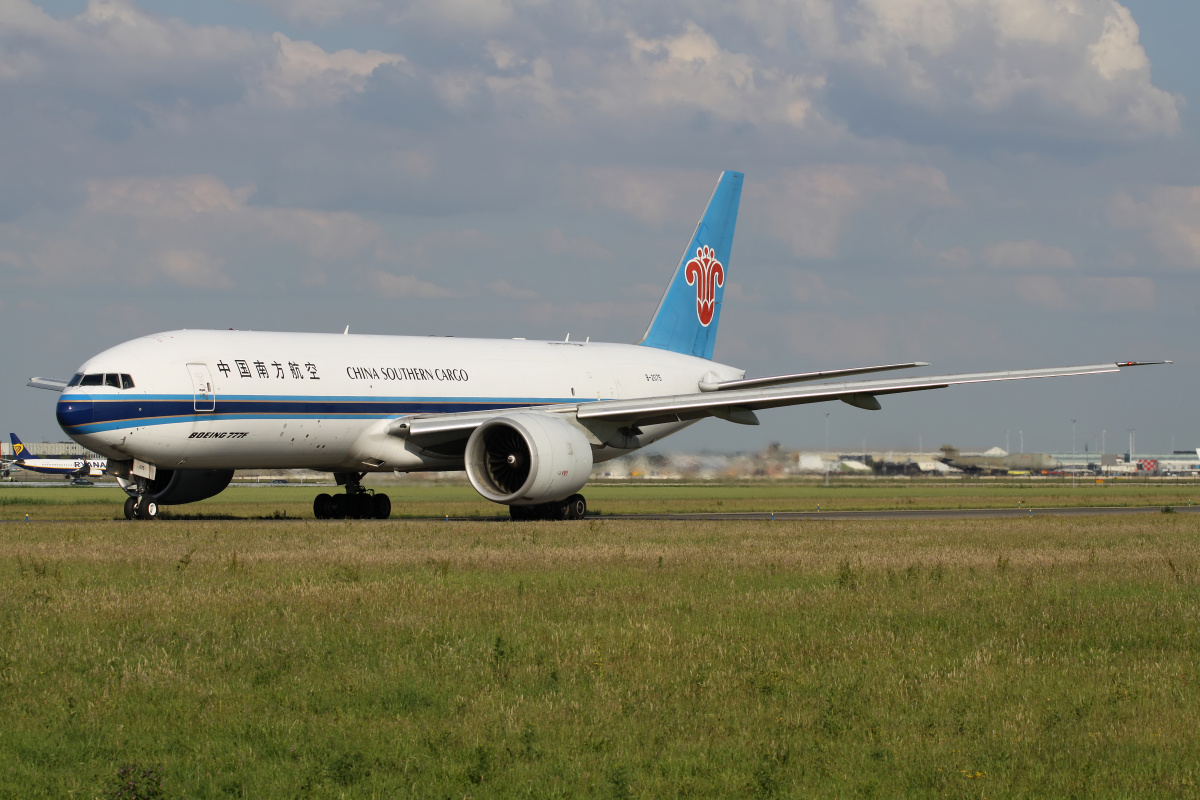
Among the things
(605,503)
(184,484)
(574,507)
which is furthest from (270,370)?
(605,503)

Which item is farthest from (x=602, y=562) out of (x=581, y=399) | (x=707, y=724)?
(x=581, y=399)

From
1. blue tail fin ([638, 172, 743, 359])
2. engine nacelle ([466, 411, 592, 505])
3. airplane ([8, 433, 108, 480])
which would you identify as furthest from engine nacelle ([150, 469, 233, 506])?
airplane ([8, 433, 108, 480])

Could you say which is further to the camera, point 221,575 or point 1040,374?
point 1040,374

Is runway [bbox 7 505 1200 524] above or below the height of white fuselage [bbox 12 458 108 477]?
below

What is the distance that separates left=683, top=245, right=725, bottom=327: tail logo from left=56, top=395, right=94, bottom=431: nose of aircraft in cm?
1898

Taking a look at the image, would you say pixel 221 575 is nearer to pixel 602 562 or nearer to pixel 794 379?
pixel 602 562

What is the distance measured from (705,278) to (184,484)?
1704 centimetres

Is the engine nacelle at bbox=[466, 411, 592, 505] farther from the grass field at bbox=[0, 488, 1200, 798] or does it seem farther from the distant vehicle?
the distant vehicle

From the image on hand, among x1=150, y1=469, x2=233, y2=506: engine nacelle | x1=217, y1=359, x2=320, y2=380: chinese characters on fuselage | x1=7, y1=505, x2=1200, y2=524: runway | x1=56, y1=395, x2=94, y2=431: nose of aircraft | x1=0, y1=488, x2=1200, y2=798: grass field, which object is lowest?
x1=0, y1=488, x2=1200, y2=798: grass field

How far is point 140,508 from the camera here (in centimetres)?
2697

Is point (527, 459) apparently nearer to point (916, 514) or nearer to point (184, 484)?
point (184, 484)

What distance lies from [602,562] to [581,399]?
632 inches

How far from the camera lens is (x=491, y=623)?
11.9 metres

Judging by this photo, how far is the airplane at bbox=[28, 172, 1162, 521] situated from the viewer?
82.7 feet
